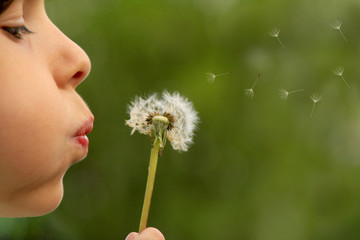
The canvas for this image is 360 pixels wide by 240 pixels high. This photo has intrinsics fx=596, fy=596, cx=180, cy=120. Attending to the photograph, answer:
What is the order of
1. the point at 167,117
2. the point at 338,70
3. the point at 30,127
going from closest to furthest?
the point at 30,127, the point at 167,117, the point at 338,70

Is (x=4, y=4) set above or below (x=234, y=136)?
below

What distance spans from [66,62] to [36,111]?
0.21ft

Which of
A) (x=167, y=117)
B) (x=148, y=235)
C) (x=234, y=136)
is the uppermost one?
(x=234, y=136)

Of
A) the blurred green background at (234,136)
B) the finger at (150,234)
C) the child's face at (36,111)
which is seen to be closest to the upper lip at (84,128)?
the child's face at (36,111)

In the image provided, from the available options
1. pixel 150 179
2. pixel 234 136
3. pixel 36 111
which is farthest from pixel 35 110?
pixel 234 136

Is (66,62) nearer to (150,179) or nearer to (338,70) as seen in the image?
(150,179)

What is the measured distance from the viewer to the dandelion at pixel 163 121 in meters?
0.54

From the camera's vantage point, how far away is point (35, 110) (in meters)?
0.46

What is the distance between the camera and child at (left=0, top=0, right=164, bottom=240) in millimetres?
449

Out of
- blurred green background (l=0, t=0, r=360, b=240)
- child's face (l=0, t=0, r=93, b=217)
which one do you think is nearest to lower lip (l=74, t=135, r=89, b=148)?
child's face (l=0, t=0, r=93, b=217)

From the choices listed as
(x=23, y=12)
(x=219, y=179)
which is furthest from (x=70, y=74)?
(x=219, y=179)

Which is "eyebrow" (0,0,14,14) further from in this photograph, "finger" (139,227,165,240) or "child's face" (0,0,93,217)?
"finger" (139,227,165,240)

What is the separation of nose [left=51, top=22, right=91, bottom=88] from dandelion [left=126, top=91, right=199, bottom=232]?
0.25 ft

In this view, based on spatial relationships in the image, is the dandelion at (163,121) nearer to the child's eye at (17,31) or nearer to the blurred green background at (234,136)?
the child's eye at (17,31)
